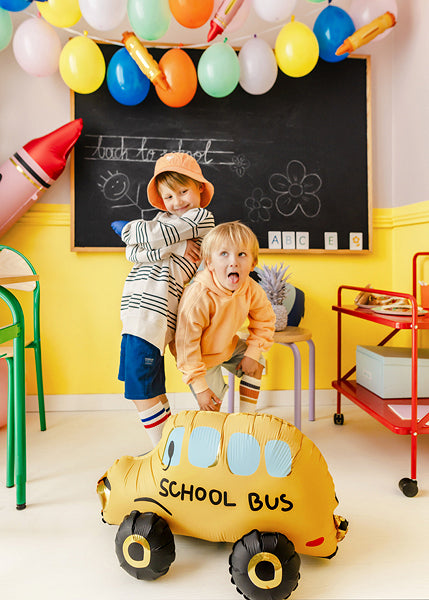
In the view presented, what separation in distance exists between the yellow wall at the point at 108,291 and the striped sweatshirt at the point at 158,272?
90cm

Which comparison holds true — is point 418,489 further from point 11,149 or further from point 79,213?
point 11,149

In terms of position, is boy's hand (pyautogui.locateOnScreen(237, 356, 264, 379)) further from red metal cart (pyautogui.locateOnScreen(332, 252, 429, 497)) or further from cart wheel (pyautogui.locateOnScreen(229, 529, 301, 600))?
cart wheel (pyautogui.locateOnScreen(229, 529, 301, 600))

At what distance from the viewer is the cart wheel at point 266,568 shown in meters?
0.93

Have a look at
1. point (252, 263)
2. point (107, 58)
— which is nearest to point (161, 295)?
point (252, 263)

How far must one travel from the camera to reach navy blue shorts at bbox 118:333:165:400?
4.91 ft

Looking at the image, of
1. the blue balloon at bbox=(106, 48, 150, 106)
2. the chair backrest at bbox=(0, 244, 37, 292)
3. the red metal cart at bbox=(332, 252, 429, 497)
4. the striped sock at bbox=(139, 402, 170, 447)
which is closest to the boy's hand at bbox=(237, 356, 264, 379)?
the striped sock at bbox=(139, 402, 170, 447)

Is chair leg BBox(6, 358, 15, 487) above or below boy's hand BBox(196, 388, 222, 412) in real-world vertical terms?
below

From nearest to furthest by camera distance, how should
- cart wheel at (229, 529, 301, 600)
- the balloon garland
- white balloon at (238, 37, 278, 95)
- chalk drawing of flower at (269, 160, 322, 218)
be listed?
cart wheel at (229, 529, 301, 600) < the balloon garland < white balloon at (238, 37, 278, 95) < chalk drawing of flower at (269, 160, 322, 218)

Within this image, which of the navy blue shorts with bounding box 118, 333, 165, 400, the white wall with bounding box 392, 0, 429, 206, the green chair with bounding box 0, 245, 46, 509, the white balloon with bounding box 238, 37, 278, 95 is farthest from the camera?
the white wall with bounding box 392, 0, 429, 206

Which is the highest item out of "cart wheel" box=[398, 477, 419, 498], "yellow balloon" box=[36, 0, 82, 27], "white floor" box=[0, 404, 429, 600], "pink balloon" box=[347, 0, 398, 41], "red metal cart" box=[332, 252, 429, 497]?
"pink balloon" box=[347, 0, 398, 41]

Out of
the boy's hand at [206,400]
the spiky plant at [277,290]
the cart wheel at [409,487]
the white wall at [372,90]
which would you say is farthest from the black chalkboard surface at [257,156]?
the cart wheel at [409,487]

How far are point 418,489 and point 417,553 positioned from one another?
381mm

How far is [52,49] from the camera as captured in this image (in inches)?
81.3

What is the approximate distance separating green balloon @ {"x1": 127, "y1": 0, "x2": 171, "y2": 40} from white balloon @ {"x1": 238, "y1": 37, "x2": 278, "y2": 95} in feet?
1.39
